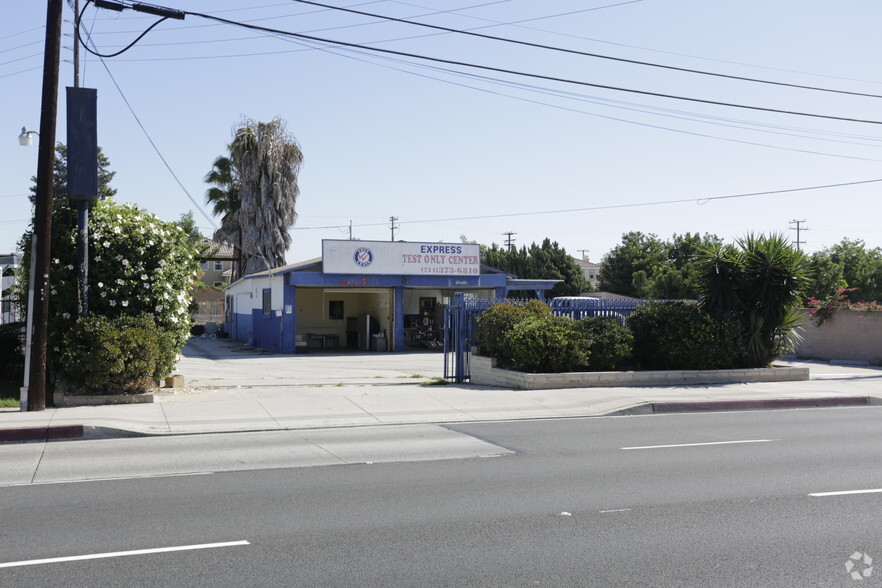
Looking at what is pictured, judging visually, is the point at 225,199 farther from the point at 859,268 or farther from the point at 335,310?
the point at 859,268

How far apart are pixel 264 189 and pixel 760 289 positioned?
28.9m

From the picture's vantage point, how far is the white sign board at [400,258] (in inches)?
1265

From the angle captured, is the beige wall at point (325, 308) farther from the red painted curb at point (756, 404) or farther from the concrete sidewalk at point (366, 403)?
the red painted curb at point (756, 404)

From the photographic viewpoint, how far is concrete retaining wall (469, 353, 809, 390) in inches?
668

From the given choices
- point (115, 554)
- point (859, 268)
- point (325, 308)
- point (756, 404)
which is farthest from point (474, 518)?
point (859, 268)

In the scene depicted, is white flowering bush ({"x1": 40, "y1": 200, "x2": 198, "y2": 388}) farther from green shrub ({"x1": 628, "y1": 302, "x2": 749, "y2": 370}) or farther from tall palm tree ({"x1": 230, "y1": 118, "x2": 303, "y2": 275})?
tall palm tree ({"x1": 230, "y1": 118, "x2": 303, "y2": 275})

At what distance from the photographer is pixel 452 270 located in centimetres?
3375

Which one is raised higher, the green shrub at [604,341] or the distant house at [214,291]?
the distant house at [214,291]

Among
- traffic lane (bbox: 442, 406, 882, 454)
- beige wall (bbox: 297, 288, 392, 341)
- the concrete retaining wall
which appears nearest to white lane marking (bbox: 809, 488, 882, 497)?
traffic lane (bbox: 442, 406, 882, 454)

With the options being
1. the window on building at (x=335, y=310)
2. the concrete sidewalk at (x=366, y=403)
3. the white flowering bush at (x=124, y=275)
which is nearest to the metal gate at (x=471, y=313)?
the concrete sidewalk at (x=366, y=403)

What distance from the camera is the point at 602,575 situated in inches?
212

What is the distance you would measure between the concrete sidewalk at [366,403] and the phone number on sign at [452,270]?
1217 centimetres

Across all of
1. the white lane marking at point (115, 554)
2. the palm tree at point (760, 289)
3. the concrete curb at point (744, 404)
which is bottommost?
the white lane marking at point (115, 554)

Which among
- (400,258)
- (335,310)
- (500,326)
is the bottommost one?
(500,326)
